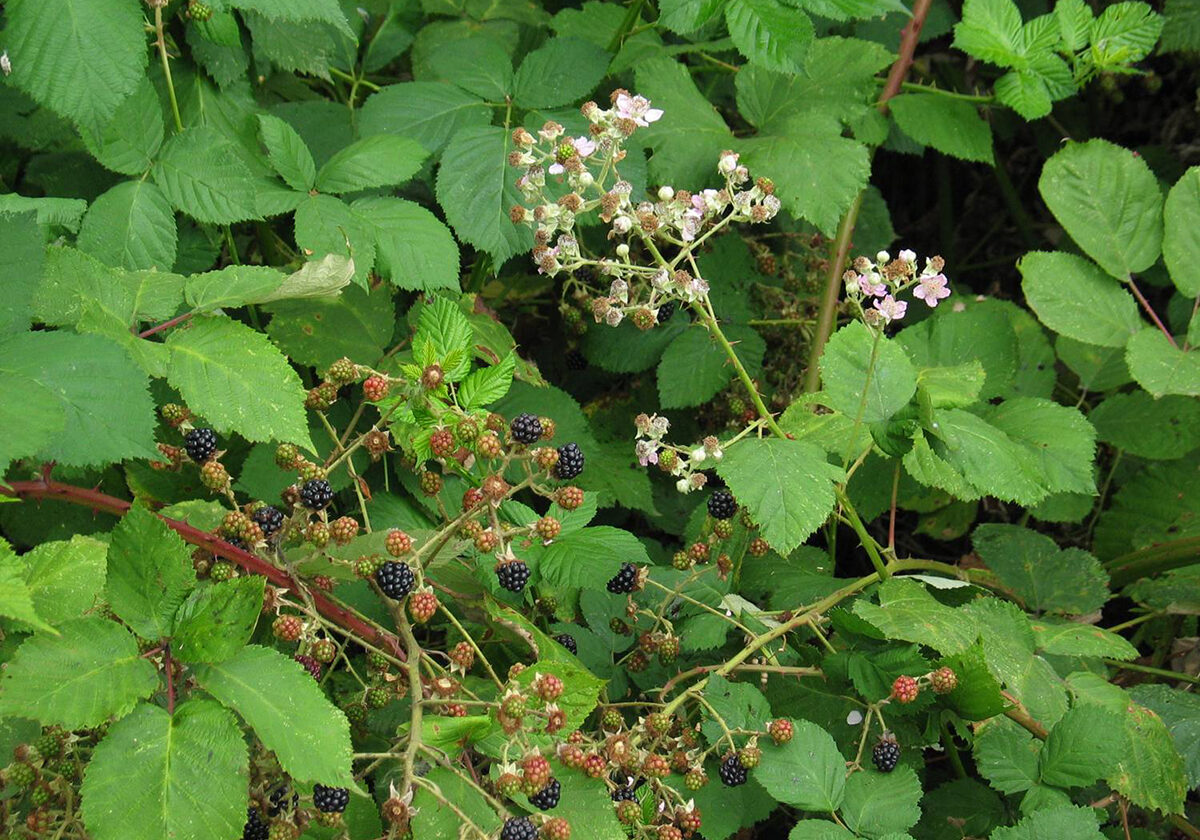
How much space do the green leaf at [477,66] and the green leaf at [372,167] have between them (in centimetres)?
29

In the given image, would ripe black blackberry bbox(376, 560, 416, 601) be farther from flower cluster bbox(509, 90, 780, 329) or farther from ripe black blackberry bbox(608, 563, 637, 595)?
flower cluster bbox(509, 90, 780, 329)

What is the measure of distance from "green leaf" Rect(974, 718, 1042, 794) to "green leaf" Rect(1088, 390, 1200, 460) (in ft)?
3.12

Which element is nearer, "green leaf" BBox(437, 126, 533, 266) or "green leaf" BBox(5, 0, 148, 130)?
"green leaf" BBox(5, 0, 148, 130)

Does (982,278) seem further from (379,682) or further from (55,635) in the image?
(55,635)

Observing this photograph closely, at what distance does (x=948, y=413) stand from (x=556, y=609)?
28.0 inches

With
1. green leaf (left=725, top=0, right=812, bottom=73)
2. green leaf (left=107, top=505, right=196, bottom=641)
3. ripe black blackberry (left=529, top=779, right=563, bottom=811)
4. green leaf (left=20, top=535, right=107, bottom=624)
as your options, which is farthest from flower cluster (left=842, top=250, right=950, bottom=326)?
green leaf (left=20, top=535, right=107, bottom=624)

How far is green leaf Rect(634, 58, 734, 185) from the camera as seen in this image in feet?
7.35

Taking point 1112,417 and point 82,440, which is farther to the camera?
point 1112,417

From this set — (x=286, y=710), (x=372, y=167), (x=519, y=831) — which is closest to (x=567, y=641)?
(x=519, y=831)

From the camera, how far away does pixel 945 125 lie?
2596mm

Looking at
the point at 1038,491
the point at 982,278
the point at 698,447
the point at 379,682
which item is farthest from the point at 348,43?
the point at 982,278

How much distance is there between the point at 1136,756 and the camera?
1.75m

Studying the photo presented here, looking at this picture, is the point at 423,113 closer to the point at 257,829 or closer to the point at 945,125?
the point at 945,125

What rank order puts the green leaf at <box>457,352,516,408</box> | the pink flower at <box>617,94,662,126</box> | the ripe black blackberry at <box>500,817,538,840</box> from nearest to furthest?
the ripe black blackberry at <box>500,817,538,840</box> < the green leaf at <box>457,352,516,408</box> < the pink flower at <box>617,94,662,126</box>
